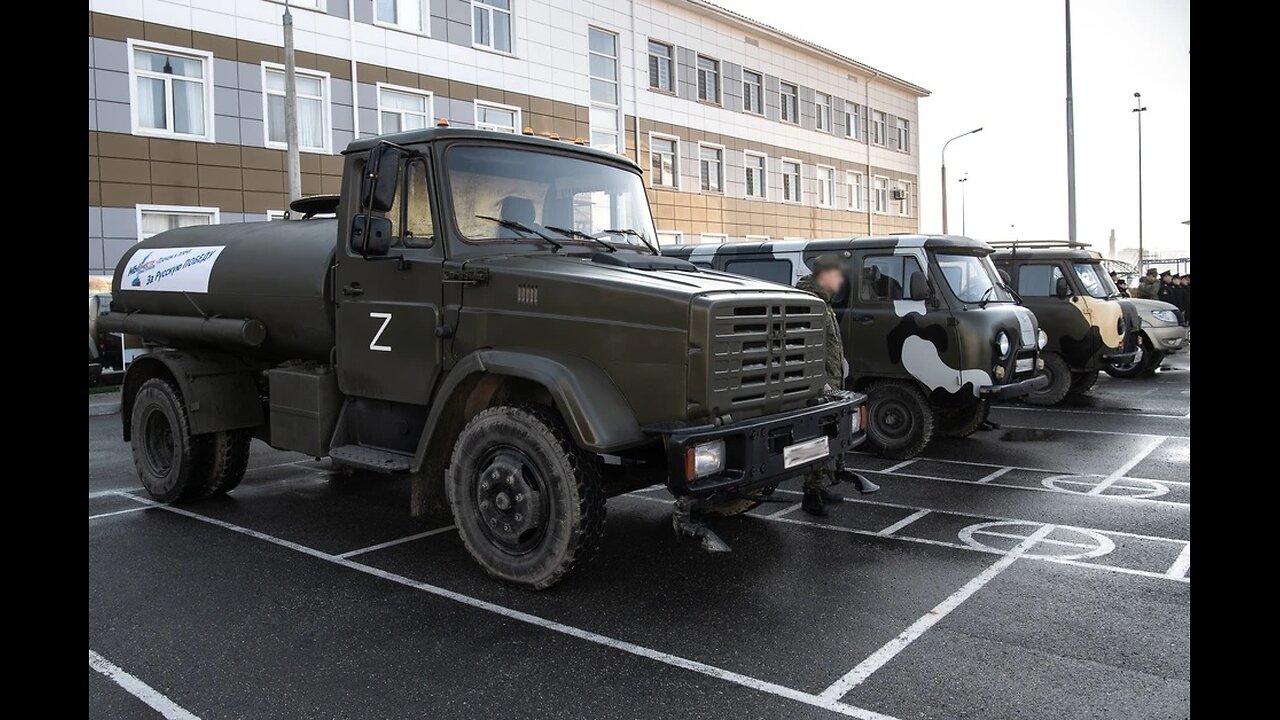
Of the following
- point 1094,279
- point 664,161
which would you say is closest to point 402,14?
point 664,161

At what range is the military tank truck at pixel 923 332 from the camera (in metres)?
9.18

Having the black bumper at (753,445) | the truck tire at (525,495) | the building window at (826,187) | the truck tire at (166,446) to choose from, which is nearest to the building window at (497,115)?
the truck tire at (166,446)

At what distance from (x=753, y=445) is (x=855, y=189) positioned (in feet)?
128

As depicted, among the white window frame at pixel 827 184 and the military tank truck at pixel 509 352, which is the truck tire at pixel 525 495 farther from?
the white window frame at pixel 827 184

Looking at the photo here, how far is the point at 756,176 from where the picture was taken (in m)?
34.6

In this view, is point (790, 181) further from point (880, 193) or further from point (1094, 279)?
point (1094, 279)

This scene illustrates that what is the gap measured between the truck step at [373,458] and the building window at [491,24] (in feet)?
64.3

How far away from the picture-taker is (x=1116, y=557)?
5824 mm

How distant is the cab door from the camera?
18.7 feet

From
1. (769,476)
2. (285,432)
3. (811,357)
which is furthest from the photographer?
(285,432)

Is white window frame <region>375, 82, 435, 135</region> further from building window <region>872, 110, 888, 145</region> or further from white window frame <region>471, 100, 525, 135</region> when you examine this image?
building window <region>872, 110, 888, 145</region>

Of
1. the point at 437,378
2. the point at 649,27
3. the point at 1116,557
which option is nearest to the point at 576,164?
the point at 437,378

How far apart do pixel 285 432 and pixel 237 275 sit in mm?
1409
